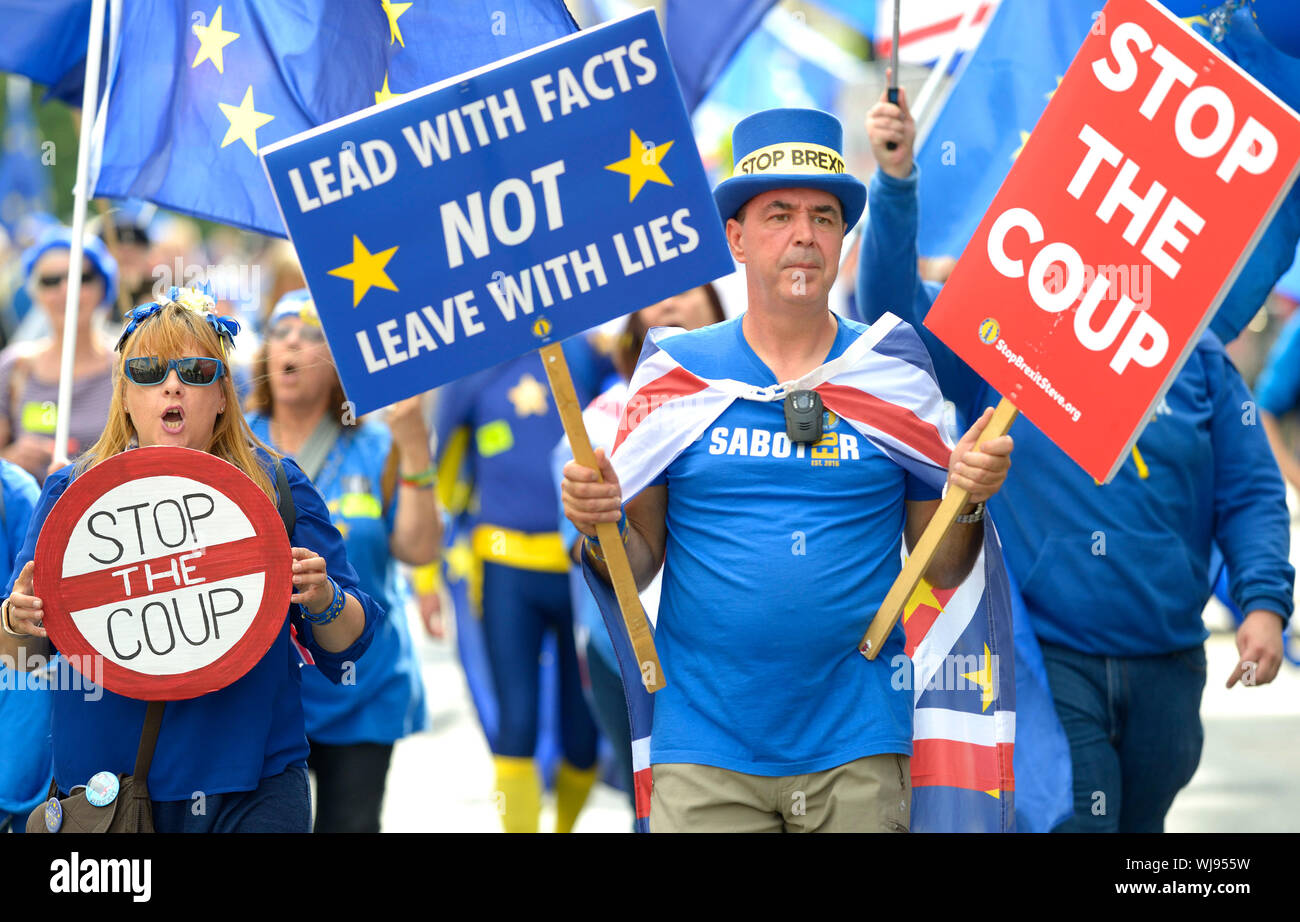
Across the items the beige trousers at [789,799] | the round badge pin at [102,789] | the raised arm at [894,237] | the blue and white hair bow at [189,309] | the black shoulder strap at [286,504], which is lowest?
the beige trousers at [789,799]

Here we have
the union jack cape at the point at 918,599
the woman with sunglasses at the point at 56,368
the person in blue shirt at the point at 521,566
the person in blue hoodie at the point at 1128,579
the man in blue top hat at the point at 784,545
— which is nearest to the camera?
the man in blue top hat at the point at 784,545

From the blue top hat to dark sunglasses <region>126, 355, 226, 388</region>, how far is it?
1.24 m

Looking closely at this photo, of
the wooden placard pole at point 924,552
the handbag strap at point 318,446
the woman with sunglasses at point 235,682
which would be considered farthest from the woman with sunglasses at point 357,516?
the wooden placard pole at point 924,552

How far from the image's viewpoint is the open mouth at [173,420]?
402 cm

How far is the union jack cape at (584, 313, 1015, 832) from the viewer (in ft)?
13.7

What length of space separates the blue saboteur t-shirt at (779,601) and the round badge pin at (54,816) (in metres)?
1.30

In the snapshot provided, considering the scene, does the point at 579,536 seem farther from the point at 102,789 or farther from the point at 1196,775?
the point at 1196,775

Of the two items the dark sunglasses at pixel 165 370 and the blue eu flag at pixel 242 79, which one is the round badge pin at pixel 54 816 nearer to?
the dark sunglasses at pixel 165 370

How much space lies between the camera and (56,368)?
7293mm

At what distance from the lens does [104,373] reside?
286 inches

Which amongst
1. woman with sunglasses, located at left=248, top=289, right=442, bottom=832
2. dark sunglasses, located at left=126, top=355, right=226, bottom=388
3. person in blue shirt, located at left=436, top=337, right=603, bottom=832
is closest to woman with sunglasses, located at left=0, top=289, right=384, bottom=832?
dark sunglasses, located at left=126, top=355, right=226, bottom=388

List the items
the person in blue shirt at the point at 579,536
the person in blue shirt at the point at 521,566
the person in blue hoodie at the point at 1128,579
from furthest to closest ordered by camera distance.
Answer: the person in blue shirt at the point at 521,566
the person in blue shirt at the point at 579,536
the person in blue hoodie at the point at 1128,579

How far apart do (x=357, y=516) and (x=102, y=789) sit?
7.13 ft
